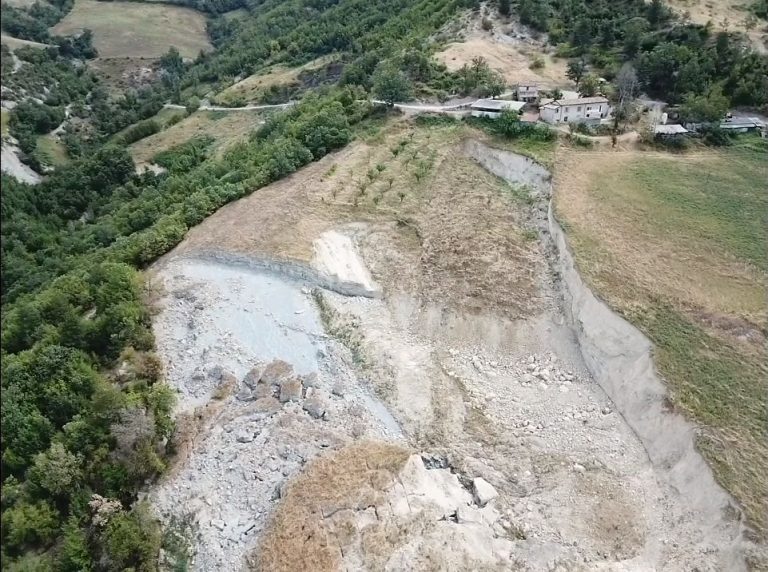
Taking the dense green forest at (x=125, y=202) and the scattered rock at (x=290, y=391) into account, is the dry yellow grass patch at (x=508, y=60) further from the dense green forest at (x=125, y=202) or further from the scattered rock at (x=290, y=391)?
the scattered rock at (x=290, y=391)

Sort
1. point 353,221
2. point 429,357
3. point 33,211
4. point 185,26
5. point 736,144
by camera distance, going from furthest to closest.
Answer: point 185,26 → point 33,211 → point 736,144 → point 353,221 → point 429,357

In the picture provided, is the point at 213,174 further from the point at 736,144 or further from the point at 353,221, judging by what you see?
the point at 736,144

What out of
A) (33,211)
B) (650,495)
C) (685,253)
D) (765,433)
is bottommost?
(33,211)

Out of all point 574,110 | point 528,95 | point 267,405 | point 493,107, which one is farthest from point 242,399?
point 528,95

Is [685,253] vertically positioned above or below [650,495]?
above

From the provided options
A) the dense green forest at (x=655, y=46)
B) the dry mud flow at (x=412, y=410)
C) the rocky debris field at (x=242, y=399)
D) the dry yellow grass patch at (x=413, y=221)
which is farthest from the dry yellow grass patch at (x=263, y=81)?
the rocky debris field at (x=242, y=399)

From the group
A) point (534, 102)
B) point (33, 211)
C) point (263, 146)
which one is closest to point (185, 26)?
point (33, 211)
